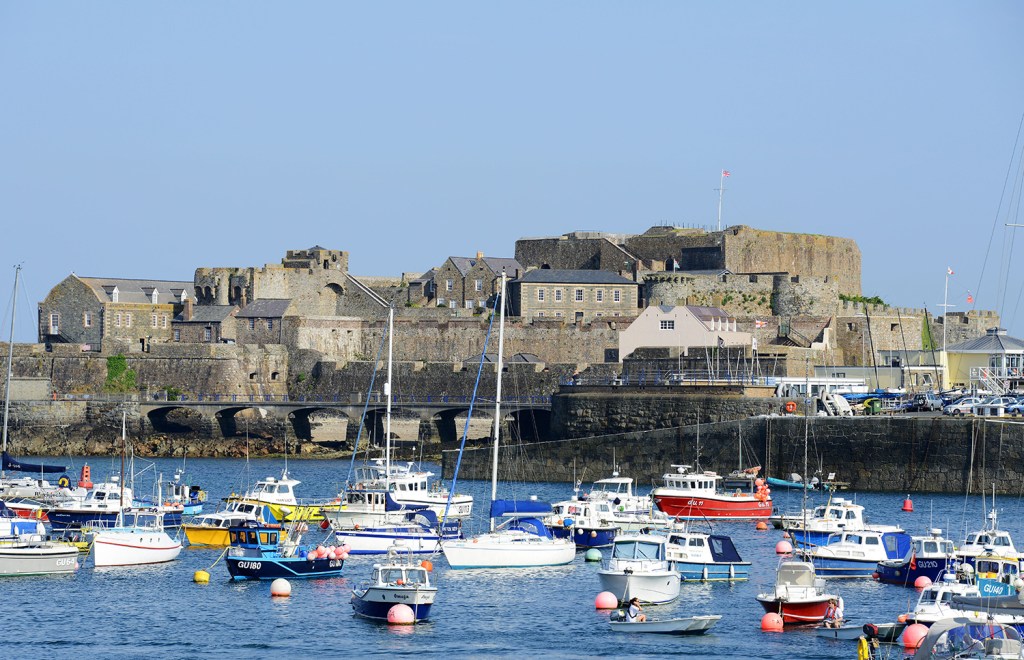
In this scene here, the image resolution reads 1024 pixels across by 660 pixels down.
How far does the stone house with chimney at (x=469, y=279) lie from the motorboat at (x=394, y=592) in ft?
189

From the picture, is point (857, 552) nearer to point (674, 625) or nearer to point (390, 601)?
point (674, 625)

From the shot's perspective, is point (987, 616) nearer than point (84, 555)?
Yes

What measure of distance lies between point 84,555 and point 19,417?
37.7 m

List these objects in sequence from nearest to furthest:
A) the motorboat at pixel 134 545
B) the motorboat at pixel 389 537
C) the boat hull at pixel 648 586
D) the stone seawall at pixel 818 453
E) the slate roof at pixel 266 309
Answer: the boat hull at pixel 648 586 → the motorboat at pixel 134 545 → the motorboat at pixel 389 537 → the stone seawall at pixel 818 453 → the slate roof at pixel 266 309

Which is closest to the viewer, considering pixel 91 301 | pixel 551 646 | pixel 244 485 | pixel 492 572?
pixel 551 646

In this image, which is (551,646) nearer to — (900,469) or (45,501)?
(45,501)

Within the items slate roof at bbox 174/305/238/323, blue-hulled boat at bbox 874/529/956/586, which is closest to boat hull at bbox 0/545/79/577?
blue-hulled boat at bbox 874/529/956/586

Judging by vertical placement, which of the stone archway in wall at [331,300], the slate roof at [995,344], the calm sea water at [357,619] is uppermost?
the stone archway in wall at [331,300]

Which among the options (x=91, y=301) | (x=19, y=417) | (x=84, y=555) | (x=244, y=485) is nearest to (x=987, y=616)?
(x=84, y=555)

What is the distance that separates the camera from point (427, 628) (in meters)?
33.4

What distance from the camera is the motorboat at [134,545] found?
41.0 metres

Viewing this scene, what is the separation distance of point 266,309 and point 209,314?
3.16m

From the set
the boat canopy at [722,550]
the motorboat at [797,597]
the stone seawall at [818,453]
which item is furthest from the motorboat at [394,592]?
the stone seawall at [818,453]

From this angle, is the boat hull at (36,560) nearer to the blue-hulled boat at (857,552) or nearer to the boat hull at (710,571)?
the boat hull at (710,571)
